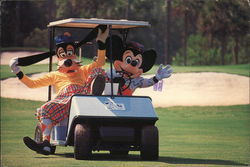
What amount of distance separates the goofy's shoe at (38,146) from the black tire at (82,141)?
792 mm

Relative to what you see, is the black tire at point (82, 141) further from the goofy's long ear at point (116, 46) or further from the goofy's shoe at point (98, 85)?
the goofy's long ear at point (116, 46)

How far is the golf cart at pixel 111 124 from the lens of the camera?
1074 cm

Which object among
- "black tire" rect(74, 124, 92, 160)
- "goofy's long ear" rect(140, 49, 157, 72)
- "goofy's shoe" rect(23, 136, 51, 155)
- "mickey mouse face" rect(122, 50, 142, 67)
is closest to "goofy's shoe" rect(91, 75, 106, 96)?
"black tire" rect(74, 124, 92, 160)

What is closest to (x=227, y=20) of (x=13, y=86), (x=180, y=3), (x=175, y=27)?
(x=180, y=3)

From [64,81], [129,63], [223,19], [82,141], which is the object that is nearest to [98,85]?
[82,141]

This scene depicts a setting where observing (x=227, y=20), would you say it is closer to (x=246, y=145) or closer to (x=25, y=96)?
(x=25, y=96)

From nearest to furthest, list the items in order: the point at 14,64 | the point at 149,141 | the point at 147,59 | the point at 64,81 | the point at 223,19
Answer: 1. the point at 149,141
2. the point at 14,64
3. the point at 64,81
4. the point at 147,59
5. the point at 223,19

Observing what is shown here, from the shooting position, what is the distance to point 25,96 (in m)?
31.0

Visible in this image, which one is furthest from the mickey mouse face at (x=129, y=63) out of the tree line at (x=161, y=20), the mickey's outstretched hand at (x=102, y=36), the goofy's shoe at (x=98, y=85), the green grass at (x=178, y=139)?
the tree line at (x=161, y=20)

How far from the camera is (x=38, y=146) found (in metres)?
11.4

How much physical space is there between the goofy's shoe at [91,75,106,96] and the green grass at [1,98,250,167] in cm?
97

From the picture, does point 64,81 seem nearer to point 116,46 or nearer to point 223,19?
point 116,46

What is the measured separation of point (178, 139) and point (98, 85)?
6.32m

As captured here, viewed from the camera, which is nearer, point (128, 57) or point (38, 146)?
point (38, 146)
